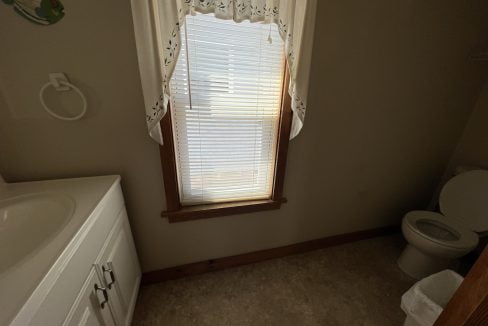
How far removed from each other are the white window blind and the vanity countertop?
440mm

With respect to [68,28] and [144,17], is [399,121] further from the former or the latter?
[68,28]

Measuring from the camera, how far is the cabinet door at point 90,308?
2.18 feet

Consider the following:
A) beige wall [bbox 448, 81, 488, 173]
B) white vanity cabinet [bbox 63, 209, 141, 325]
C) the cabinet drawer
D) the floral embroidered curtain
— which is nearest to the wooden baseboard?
white vanity cabinet [bbox 63, 209, 141, 325]

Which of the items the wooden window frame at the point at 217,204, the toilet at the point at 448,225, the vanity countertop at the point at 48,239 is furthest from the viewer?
the toilet at the point at 448,225

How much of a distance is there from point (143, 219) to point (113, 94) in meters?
0.74

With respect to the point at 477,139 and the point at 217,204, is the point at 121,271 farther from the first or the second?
the point at 477,139

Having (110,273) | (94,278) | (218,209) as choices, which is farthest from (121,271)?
(218,209)

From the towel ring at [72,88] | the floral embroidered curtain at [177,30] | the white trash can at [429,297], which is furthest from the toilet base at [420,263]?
the towel ring at [72,88]

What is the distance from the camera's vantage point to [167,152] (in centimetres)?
109

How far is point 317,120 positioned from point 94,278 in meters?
1.36

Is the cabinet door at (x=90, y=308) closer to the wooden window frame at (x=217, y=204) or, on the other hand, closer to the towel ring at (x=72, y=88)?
the wooden window frame at (x=217, y=204)

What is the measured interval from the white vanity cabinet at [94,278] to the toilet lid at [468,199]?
2.30 meters

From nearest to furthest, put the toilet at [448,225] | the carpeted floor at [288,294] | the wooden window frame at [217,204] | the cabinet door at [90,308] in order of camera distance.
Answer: the cabinet door at [90,308]
the wooden window frame at [217,204]
the carpeted floor at [288,294]
the toilet at [448,225]

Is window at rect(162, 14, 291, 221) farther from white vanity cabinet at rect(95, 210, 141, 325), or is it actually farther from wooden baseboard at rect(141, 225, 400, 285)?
wooden baseboard at rect(141, 225, 400, 285)
